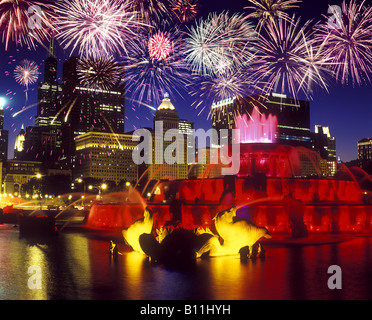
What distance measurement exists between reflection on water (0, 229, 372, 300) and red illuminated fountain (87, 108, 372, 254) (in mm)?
3406

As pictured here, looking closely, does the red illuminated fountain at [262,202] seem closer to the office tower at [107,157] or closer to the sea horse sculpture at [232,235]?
the sea horse sculpture at [232,235]

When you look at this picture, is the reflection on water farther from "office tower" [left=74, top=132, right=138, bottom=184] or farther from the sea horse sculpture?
"office tower" [left=74, top=132, right=138, bottom=184]

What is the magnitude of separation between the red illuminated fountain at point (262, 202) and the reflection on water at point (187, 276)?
3.41 m

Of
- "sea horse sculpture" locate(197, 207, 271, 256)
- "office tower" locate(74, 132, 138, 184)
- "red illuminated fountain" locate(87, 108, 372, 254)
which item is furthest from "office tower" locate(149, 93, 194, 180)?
"sea horse sculpture" locate(197, 207, 271, 256)

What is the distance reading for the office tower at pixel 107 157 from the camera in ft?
593

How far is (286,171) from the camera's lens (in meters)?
39.9

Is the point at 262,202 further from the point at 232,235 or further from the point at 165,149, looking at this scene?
the point at 165,149

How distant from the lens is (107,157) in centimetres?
18275

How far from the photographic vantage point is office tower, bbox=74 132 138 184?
181 meters

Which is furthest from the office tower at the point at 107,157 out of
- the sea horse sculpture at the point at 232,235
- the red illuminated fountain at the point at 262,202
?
the sea horse sculpture at the point at 232,235

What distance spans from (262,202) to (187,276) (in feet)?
49.5
